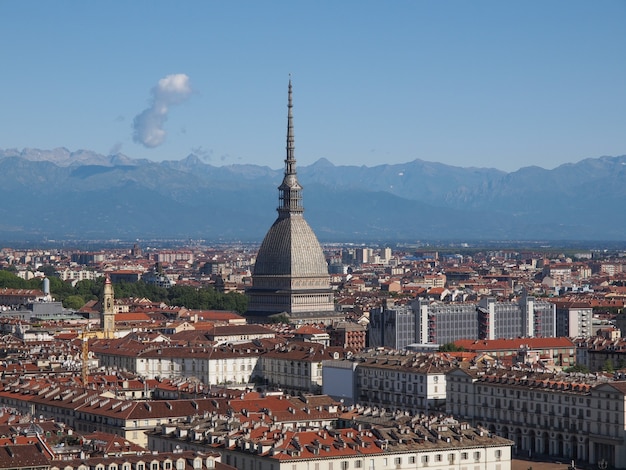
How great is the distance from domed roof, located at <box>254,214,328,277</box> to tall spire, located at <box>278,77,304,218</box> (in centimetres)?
71

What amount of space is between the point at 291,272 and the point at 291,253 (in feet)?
5.90

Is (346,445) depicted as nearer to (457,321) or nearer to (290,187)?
(457,321)

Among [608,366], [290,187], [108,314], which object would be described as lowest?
[608,366]

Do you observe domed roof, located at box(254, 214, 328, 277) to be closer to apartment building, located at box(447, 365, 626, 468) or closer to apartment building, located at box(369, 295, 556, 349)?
apartment building, located at box(369, 295, 556, 349)

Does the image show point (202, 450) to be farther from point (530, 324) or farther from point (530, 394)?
point (530, 324)

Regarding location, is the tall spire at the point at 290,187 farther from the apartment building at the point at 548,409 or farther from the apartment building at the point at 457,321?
the apartment building at the point at 548,409

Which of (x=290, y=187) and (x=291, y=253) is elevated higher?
(x=290, y=187)

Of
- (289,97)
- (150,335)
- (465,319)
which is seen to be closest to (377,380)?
(150,335)

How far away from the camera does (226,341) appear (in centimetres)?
9538

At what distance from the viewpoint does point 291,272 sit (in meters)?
126

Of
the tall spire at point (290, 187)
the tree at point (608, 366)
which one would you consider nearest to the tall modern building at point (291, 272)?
the tall spire at point (290, 187)

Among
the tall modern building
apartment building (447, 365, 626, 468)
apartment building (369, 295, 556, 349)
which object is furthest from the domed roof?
apartment building (447, 365, 626, 468)

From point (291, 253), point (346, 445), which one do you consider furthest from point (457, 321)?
point (346, 445)

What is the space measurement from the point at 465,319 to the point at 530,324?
14.2 feet
